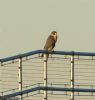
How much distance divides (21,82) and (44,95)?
0.41m

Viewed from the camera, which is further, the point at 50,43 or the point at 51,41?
the point at 51,41

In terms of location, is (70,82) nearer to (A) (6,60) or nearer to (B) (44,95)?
(B) (44,95)

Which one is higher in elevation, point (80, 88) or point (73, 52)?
point (73, 52)

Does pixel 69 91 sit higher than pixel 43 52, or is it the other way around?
pixel 43 52

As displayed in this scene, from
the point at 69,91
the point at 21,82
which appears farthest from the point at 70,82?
the point at 21,82

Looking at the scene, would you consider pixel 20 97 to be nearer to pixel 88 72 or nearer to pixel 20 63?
pixel 20 63

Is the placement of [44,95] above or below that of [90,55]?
below

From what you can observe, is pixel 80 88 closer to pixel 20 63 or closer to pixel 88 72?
pixel 88 72

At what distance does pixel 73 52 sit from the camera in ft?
27.0

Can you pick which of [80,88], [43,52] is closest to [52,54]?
[43,52]

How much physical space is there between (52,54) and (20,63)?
58cm

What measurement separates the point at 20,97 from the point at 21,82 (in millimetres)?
256

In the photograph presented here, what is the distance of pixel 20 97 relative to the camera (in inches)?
316

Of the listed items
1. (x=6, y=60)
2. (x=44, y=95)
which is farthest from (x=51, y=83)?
(x=6, y=60)
